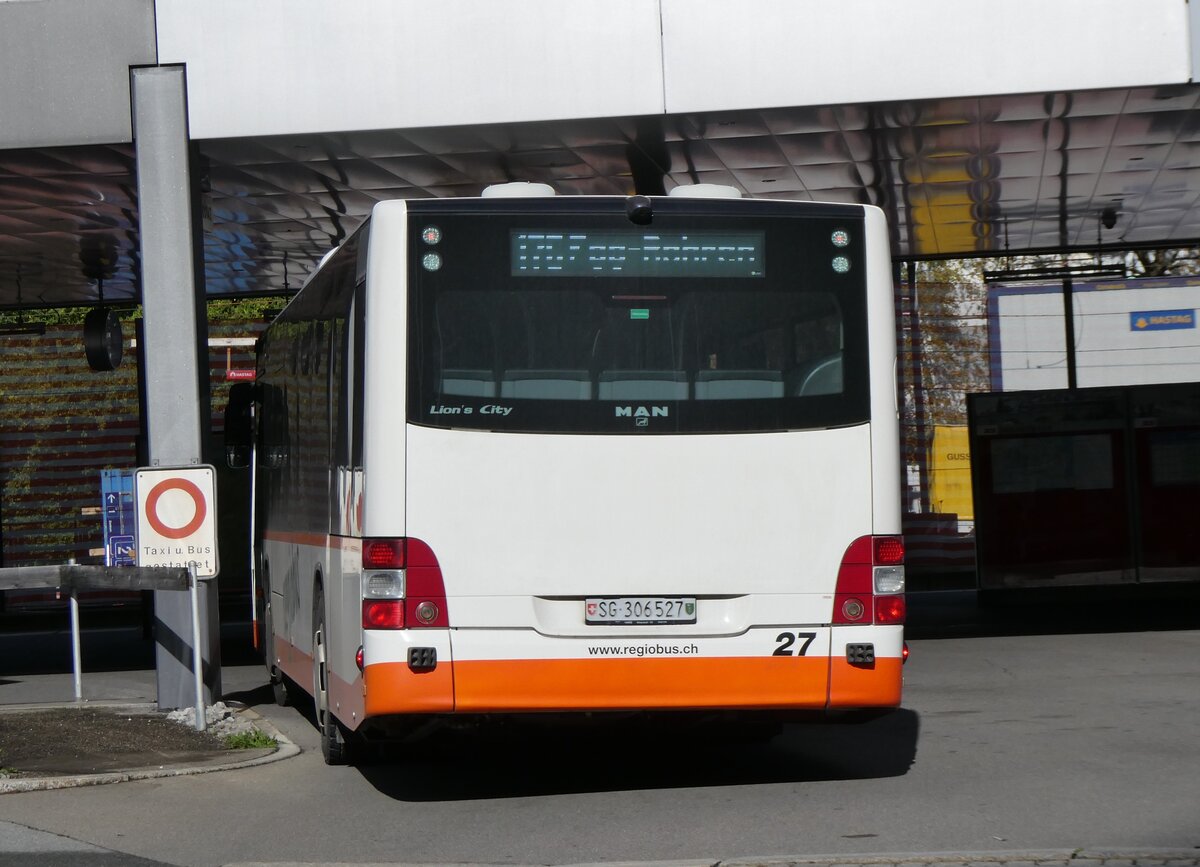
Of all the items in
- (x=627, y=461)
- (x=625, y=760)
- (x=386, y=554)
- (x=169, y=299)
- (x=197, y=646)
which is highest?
(x=169, y=299)

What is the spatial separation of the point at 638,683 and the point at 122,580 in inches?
196

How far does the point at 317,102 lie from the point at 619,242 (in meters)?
5.16

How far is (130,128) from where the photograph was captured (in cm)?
1295

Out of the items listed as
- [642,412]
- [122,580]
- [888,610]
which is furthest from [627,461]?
[122,580]

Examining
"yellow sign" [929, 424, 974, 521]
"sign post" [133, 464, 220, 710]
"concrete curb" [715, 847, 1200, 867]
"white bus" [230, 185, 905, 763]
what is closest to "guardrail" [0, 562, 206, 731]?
"sign post" [133, 464, 220, 710]

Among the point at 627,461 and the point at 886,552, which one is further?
the point at 886,552

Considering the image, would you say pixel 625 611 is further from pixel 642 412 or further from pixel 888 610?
pixel 888 610

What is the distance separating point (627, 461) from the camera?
8359 mm

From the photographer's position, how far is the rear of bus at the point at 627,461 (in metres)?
8.17

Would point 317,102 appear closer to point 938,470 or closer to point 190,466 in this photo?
point 190,466

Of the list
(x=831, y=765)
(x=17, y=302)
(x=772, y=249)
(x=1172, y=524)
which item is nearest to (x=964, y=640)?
(x=1172, y=524)

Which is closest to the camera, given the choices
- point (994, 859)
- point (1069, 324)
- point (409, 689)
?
point (994, 859)

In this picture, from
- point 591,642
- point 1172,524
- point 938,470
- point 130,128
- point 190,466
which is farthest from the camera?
point 938,470

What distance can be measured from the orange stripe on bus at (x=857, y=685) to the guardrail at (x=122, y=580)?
4629 millimetres
